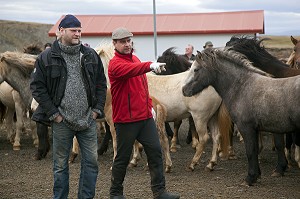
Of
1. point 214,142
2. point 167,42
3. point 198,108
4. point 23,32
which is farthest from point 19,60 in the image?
point 23,32

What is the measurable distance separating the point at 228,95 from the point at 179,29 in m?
18.5

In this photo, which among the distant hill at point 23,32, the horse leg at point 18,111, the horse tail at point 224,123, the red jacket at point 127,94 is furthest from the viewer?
the distant hill at point 23,32

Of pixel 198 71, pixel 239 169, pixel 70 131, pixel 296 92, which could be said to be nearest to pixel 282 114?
pixel 296 92

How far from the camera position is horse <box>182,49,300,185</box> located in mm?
6667

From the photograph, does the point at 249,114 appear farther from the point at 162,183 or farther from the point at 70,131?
the point at 70,131

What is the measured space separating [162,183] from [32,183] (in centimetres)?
257

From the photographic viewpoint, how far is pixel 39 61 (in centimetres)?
533

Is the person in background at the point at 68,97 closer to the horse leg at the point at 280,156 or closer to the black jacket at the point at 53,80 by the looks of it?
the black jacket at the point at 53,80

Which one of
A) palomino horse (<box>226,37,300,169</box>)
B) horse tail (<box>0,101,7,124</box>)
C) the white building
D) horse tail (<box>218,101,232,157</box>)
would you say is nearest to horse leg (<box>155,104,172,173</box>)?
horse tail (<box>218,101,232,157</box>)

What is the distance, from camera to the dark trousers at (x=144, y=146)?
19.6ft

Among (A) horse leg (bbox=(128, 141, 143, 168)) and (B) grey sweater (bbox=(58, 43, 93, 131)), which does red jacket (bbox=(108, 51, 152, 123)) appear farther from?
(A) horse leg (bbox=(128, 141, 143, 168))

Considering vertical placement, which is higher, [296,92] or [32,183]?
[296,92]

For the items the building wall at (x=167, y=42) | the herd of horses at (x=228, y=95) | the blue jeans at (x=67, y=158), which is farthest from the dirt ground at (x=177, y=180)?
the building wall at (x=167, y=42)

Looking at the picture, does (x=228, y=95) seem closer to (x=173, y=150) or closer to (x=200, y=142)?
(x=200, y=142)
